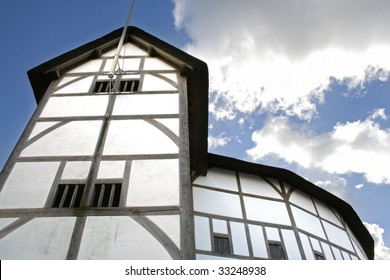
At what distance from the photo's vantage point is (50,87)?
10.0 meters

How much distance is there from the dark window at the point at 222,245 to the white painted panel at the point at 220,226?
19 cm

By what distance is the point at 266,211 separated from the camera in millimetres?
10438

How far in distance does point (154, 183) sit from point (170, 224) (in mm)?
1078

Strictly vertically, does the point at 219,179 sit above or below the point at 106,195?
above

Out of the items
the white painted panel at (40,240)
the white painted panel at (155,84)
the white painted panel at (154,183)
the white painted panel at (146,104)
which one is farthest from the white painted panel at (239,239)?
the white painted panel at (40,240)

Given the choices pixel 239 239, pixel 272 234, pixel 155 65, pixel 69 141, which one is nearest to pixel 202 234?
pixel 239 239

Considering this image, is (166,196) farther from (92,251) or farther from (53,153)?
(53,153)

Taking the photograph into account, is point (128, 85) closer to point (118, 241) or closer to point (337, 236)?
point (118, 241)

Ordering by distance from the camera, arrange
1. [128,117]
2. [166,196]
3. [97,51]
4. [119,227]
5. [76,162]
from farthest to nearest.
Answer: [97,51], [128,117], [76,162], [166,196], [119,227]
